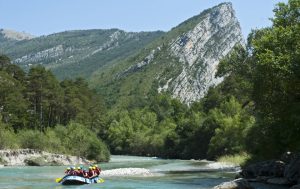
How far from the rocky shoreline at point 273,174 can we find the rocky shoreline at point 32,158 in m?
40.1

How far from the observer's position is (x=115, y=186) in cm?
4016

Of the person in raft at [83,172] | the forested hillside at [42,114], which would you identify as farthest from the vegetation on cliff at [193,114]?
the person in raft at [83,172]

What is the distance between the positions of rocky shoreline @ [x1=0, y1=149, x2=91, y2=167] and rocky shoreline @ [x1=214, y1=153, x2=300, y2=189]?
40142 millimetres

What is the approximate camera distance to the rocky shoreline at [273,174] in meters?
33.4

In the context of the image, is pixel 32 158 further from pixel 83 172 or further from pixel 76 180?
pixel 76 180

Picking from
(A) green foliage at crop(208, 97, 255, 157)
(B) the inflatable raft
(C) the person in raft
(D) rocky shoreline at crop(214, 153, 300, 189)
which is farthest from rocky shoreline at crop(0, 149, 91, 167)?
(D) rocky shoreline at crop(214, 153, 300, 189)

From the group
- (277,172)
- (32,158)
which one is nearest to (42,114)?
(32,158)

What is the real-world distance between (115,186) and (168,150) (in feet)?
247

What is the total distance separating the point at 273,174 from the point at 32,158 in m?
45.4

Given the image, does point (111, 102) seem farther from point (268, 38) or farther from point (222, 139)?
point (268, 38)

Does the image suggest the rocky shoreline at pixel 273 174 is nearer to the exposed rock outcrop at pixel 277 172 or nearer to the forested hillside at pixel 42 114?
the exposed rock outcrop at pixel 277 172

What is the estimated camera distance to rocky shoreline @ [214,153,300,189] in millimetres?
33375

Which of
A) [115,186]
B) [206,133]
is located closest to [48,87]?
[206,133]

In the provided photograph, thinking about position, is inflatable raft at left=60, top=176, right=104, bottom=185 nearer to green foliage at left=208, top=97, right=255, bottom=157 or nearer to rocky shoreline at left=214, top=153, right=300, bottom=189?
rocky shoreline at left=214, top=153, right=300, bottom=189
